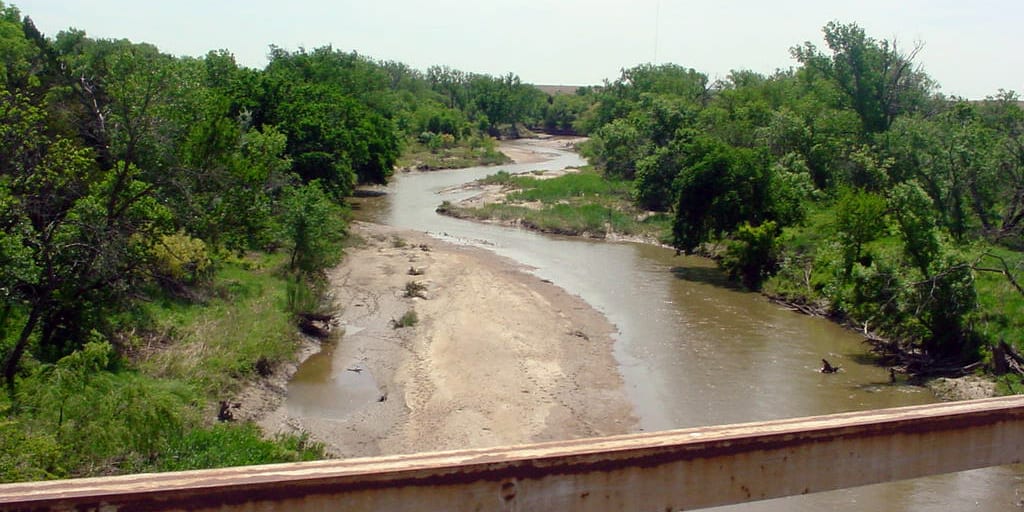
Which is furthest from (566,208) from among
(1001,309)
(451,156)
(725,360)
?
(451,156)

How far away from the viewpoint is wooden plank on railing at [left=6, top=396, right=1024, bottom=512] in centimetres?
247

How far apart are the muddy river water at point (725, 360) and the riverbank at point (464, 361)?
934 mm

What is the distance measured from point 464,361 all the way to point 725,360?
704 centimetres

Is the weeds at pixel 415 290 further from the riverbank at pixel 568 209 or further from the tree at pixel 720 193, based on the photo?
the riverbank at pixel 568 209

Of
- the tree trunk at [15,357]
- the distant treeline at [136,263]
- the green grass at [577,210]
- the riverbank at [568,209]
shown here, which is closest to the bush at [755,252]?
the riverbank at [568,209]

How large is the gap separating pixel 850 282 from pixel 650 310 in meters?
6.45

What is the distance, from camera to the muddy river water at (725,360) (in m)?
15.3

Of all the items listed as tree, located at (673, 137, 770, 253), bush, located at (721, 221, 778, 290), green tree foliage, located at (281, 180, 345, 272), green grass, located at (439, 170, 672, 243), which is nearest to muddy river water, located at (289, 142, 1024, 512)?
bush, located at (721, 221, 778, 290)

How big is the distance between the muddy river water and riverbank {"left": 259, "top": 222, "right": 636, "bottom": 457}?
934 millimetres

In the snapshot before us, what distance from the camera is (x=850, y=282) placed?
1054 inches

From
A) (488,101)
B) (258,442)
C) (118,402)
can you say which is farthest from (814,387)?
(488,101)

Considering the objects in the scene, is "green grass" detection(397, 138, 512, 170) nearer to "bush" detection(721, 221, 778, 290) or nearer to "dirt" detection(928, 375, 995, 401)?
"bush" detection(721, 221, 778, 290)

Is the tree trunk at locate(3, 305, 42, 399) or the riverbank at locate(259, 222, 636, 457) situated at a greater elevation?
the tree trunk at locate(3, 305, 42, 399)

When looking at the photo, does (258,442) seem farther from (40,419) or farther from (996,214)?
(996,214)
